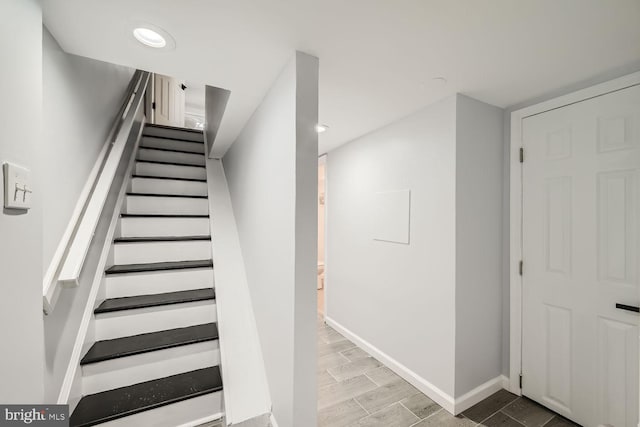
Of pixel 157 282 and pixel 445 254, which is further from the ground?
pixel 445 254

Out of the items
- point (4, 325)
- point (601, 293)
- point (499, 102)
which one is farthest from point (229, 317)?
point (499, 102)

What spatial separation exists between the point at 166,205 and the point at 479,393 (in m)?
3.12

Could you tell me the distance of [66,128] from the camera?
4.73ft

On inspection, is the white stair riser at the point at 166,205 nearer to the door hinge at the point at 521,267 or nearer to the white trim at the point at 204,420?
the white trim at the point at 204,420

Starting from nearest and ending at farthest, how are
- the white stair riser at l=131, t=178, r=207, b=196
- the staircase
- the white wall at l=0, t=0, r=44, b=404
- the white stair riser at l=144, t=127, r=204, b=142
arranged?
the white wall at l=0, t=0, r=44, b=404 < the staircase < the white stair riser at l=131, t=178, r=207, b=196 < the white stair riser at l=144, t=127, r=204, b=142

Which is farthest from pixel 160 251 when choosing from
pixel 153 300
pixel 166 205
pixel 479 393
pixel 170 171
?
pixel 479 393

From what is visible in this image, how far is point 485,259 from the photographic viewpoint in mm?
2010

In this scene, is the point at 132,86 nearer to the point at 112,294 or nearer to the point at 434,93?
the point at 112,294

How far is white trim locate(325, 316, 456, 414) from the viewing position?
1882mm

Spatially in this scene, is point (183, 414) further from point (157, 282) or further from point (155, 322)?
point (157, 282)

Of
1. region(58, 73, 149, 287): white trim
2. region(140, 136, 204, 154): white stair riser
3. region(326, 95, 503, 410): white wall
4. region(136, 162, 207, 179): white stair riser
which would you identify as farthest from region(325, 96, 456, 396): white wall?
region(58, 73, 149, 287): white trim

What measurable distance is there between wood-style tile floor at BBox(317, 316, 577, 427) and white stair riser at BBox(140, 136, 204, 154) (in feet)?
10.2

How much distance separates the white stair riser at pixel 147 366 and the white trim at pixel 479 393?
174cm

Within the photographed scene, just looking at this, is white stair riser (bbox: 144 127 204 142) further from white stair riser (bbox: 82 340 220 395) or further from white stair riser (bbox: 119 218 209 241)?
white stair riser (bbox: 82 340 220 395)
